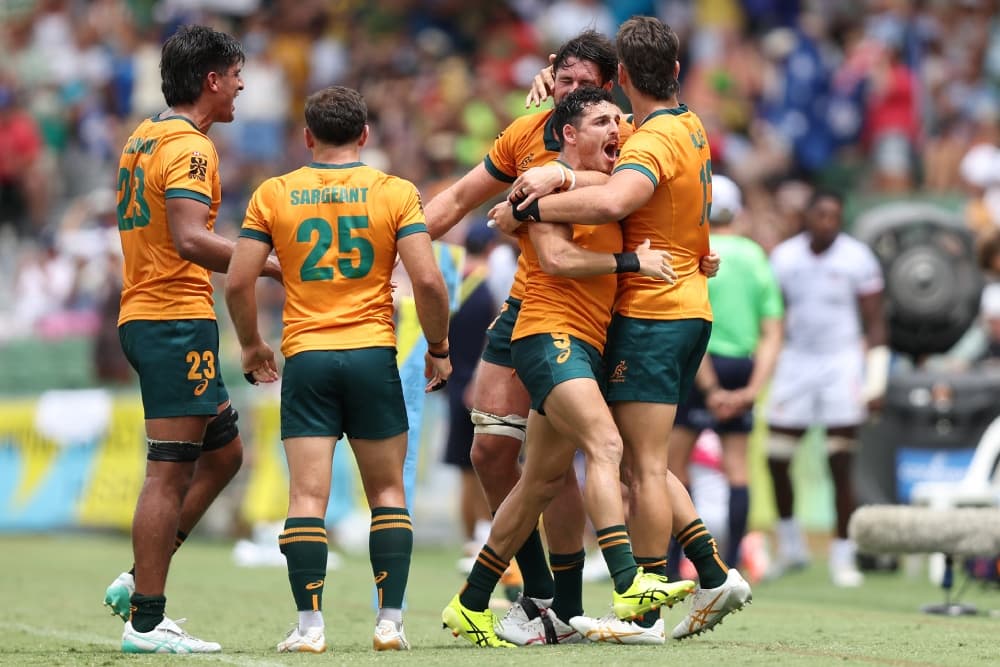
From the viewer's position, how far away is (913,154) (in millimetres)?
17875

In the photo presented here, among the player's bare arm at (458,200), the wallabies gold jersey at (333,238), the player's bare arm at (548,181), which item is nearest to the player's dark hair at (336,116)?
the wallabies gold jersey at (333,238)

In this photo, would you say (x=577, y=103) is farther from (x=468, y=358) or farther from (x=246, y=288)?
(x=468, y=358)

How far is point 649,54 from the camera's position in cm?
736

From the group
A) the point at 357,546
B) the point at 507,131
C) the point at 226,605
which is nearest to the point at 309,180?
the point at 507,131

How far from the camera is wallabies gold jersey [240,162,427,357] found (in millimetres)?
7176

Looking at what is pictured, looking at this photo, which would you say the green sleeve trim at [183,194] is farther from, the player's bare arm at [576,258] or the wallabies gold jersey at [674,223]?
the wallabies gold jersey at [674,223]

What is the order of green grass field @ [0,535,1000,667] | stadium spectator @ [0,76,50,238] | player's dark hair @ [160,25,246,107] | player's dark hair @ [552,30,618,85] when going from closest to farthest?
green grass field @ [0,535,1000,667]
player's dark hair @ [160,25,246,107]
player's dark hair @ [552,30,618,85]
stadium spectator @ [0,76,50,238]

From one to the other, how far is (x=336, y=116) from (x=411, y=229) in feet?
1.81

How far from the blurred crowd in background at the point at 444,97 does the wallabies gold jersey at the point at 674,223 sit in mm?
5687

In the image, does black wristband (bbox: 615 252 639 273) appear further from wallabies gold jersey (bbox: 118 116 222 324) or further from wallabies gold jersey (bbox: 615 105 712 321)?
wallabies gold jersey (bbox: 118 116 222 324)

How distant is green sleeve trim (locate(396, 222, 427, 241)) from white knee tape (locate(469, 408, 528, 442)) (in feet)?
3.46

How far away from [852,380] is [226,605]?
16.0 ft

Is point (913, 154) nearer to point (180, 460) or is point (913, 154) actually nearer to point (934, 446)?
point (934, 446)

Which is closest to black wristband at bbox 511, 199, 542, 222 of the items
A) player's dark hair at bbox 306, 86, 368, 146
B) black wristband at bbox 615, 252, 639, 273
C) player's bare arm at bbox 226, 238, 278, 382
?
black wristband at bbox 615, 252, 639, 273
